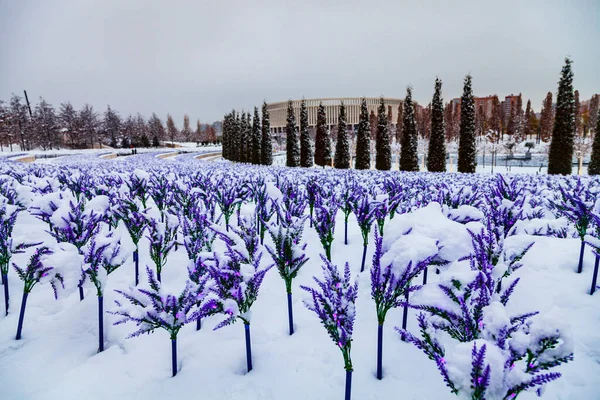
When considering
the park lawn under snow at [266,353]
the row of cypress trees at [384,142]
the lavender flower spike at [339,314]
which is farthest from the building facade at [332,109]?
the lavender flower spike at [339,314]

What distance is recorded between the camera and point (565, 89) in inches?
1044

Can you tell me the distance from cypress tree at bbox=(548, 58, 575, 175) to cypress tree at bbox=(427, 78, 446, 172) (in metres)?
8.64

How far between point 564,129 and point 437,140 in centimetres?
996

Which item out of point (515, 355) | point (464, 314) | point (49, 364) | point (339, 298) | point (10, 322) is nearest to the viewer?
point (515, 355)

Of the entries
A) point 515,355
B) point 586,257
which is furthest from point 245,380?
point 586,257

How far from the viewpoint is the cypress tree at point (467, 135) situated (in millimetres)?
26484

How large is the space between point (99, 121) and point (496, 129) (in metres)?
106

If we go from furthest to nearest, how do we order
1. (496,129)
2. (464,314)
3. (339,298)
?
(496,129), (339,298), (464,314)

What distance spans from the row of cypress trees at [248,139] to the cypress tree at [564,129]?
27120mm

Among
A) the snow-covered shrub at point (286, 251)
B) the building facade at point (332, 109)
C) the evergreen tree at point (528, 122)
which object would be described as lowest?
the snow-covered shrub at point (286, 251)

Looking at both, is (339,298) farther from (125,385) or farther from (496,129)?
(496,129)

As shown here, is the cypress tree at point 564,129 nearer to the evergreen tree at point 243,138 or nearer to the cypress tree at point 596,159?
the cypress tree at point 596,159

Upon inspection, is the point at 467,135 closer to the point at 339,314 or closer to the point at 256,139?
the point at 256,139

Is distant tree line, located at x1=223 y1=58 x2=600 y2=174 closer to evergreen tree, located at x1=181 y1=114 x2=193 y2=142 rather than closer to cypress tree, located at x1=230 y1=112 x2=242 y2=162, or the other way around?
cypress tree, located at x1=230 y1=112 x2=242 y2=162
